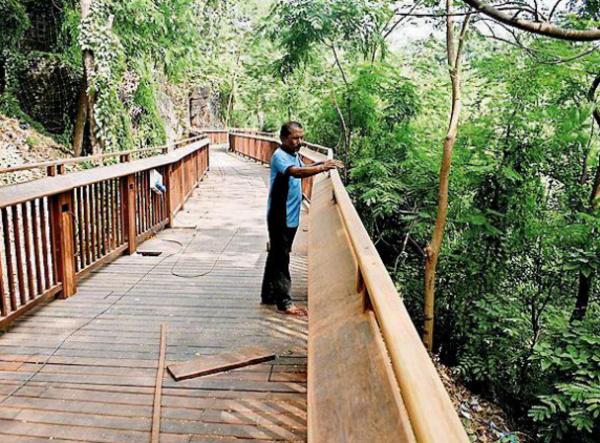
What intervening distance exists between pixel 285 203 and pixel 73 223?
6.95 feet

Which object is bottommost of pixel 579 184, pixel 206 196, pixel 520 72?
pixel 206 196

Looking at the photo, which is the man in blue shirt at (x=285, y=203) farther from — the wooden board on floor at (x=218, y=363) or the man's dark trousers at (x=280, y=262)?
the wooden board on floor at (x=218, y=363)

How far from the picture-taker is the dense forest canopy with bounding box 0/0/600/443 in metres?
5.30

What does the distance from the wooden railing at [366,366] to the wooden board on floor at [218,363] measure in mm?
876

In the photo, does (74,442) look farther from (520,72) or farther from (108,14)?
(108,14)

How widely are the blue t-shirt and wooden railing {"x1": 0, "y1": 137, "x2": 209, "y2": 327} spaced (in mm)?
1799

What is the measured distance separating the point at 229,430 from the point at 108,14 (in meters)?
10.7

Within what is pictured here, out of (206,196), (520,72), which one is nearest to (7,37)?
(206,196)

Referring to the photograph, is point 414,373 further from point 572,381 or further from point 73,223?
point 572,381

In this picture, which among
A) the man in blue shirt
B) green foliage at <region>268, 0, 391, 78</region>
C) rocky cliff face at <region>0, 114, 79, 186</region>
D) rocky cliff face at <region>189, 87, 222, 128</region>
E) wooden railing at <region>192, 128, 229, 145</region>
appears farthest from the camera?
rocky cliff face at <region>189, 87, 222, 128</region>

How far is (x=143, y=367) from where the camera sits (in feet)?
11.2

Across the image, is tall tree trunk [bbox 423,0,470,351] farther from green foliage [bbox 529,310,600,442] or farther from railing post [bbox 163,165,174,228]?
railing post [bbox 163,165,174,228]

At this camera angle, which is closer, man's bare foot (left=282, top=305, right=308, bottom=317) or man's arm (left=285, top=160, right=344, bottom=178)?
man's arm (left=285, top=160, right=344, bottom=178)

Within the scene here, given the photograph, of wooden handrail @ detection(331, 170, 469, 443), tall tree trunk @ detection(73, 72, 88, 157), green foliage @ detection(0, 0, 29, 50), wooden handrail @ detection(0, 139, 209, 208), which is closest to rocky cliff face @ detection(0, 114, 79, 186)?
tall tree trunk @ detection(73, 72, 88, 157)
